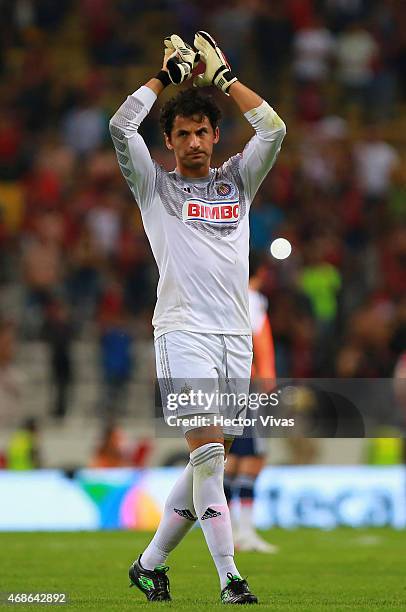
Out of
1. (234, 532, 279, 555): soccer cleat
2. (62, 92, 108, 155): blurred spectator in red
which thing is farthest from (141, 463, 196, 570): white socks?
(62, 92, 108, 155): blurred spectator in red

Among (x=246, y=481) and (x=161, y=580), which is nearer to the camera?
(x=161, y=580)

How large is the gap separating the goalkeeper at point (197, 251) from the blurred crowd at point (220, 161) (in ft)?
33.2

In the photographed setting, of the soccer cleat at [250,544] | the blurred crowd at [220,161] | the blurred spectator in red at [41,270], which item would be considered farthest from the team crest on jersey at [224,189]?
the blurred spectator in red at [41,270]

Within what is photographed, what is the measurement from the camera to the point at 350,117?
2306 cm

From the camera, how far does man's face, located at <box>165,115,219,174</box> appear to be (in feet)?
25.1

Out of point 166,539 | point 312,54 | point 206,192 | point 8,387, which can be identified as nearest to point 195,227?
point 206,192

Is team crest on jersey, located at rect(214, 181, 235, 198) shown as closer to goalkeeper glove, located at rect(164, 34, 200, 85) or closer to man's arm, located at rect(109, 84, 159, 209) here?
man's arm, located at rect(109, 84, 159, 209)

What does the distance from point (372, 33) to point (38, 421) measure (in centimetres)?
940

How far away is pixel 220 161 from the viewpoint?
2047 cm

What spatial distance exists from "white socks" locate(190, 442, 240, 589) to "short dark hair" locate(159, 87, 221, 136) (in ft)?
5.59

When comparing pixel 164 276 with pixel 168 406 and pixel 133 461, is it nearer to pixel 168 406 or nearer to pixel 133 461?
pixel 168 406

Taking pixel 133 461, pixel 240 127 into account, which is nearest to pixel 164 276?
pixel 133 461

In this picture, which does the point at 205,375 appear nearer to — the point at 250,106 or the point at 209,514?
the point at 209,514

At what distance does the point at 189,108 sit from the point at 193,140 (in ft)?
0.58
